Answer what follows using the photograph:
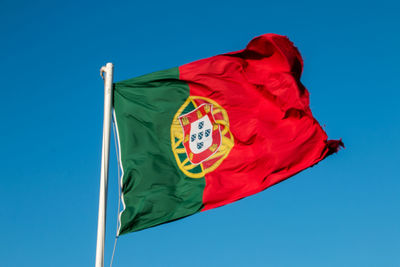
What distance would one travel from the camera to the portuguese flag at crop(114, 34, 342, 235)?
38.5 ft

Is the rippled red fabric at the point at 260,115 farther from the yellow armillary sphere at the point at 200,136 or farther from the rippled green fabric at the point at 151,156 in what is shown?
the rippled green fabric at the point at 151,156

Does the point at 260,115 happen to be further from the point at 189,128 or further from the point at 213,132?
the point at 189,128

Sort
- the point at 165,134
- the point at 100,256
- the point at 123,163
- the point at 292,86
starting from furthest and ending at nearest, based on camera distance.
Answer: the point at 292,86 < the point at 165,134 < the point at 123,163 < the point at 100,256

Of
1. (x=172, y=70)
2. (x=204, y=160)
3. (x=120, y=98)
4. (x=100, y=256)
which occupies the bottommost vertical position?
(x=100, y=256)

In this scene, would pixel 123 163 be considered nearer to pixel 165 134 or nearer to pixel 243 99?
pixel 165 134

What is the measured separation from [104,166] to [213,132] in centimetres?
321

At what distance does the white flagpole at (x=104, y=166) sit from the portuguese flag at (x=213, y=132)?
20.9 inches

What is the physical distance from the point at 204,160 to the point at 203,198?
918mm

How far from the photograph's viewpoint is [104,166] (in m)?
10.4

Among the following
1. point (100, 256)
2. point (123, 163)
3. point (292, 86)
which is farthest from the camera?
point (292, 86)

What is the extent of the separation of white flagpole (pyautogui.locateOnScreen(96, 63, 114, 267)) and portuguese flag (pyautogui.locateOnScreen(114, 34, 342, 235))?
532 mm

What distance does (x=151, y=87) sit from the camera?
12695 millimetres

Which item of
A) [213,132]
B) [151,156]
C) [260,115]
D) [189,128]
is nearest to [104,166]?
[151,156]

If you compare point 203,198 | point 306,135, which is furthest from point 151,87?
point 306,135
